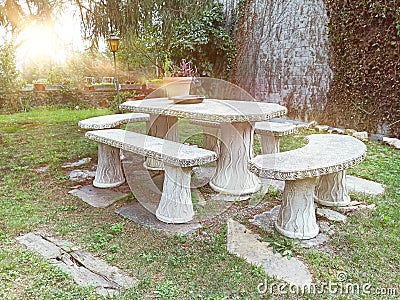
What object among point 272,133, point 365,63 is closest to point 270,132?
point 272,133

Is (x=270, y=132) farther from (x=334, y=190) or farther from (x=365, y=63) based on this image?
(x=365, y=63)

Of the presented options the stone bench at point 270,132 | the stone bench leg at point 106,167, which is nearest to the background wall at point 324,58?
the stone bench at point 270,132

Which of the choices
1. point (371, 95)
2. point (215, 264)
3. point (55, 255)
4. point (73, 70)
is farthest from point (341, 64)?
point (73, 70)

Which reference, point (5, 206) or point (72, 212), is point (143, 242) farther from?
point (5, 206)

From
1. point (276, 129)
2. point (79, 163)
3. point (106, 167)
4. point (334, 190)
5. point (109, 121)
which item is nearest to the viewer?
point (334, 190)

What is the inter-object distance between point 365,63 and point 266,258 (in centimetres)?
377

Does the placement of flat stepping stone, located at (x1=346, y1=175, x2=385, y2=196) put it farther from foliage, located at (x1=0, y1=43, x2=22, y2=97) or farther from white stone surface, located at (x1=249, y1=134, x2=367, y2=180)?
foliage, located at (x1=0, y1=43, x2=22, y2=97)

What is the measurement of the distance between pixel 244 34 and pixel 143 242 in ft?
17.8

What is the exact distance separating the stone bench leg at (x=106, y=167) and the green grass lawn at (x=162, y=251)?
32cm

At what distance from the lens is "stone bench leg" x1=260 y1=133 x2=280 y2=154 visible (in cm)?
313

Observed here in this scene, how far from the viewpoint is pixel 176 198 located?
2.23 metres

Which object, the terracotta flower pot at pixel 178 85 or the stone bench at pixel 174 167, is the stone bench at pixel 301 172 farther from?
the terracotta flower pot at pixel 178 85

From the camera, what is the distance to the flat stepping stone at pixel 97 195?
2583 mm

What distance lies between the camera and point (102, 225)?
2.22m
